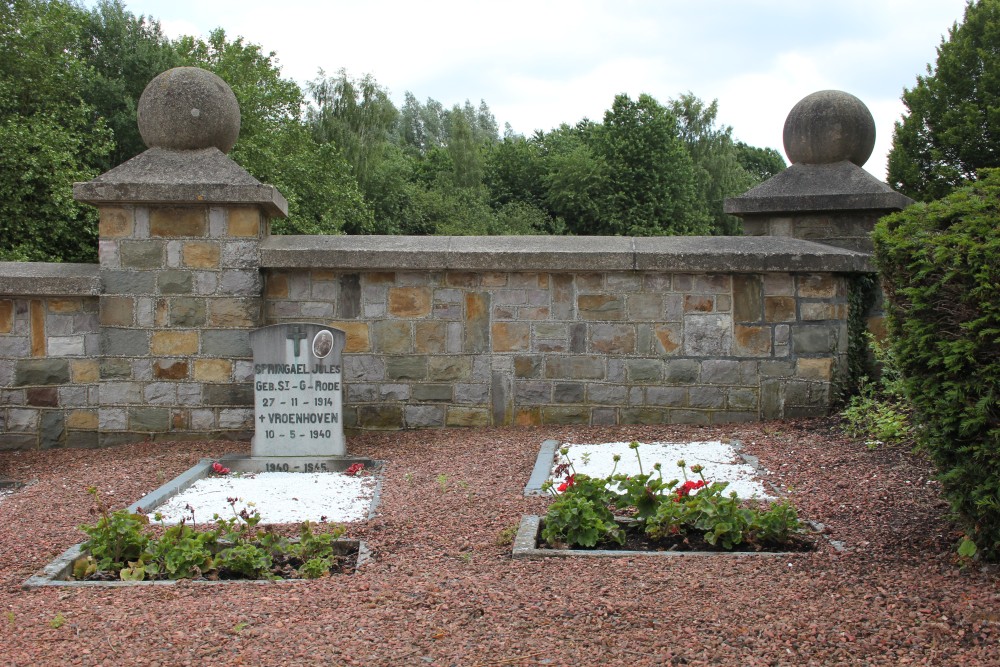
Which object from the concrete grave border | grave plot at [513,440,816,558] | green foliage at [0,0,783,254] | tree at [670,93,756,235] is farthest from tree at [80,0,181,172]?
tree at [670,93,756,235]

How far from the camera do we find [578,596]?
3254 mm

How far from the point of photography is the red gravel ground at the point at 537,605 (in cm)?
282

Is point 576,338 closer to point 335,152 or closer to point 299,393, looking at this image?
point 299,393

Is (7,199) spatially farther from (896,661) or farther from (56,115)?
(896,661)

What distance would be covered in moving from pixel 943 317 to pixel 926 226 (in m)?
0.40

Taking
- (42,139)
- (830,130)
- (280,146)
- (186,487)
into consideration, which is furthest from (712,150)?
(186,487)

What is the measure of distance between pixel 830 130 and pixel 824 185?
1.49 ft

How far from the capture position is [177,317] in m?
6.43

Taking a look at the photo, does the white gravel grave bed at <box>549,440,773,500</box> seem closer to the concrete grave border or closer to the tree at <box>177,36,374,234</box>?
the concrete grave border

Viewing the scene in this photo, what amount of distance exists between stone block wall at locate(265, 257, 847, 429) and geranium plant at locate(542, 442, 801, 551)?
2518mm

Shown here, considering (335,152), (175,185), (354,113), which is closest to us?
(175,185)

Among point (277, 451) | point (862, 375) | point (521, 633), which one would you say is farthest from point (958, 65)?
point (521, 633)

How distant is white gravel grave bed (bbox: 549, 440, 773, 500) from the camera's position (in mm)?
5087

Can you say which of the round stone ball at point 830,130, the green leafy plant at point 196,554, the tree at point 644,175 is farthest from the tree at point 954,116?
the green leafy plant at point 196,554
